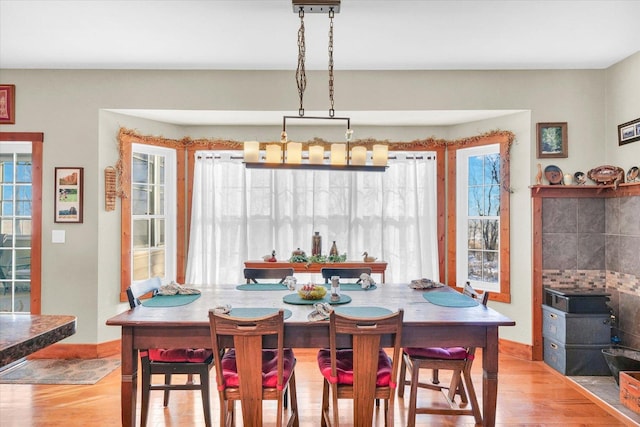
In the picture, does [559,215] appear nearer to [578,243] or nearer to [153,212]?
[578,243]

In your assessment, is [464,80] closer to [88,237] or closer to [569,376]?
[569,376]

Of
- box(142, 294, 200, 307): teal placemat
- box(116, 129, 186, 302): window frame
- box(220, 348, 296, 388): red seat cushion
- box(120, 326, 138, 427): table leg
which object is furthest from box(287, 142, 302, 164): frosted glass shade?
box(116, 129, 186, 302): window frame

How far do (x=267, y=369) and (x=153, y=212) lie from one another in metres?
2.88

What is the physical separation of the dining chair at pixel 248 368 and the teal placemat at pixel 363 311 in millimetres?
450

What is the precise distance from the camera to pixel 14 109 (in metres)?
3.84

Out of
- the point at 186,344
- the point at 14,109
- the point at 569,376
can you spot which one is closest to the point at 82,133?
the point at 14,109

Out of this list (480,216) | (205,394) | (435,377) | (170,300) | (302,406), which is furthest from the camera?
(480,216)

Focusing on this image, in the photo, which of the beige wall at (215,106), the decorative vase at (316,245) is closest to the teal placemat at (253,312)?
the decorative vase at (316,245)

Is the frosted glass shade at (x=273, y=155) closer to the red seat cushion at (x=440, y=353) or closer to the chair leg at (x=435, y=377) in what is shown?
the red seat cushion at (x=440, y=353)

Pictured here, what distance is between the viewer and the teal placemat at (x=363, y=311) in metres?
2.31

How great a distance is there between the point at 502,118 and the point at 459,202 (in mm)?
1036

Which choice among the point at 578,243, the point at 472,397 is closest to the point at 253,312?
the point at 472,397

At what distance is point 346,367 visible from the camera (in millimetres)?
2316

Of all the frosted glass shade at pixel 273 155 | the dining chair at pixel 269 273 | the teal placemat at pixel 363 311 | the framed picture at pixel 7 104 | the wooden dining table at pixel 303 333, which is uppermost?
the framed picture at pixel 7 104
